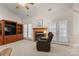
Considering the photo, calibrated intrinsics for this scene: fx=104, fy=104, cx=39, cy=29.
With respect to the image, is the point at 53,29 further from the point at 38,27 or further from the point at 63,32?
the point at 38,27

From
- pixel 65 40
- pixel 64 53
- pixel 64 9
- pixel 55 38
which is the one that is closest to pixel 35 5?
pixel 64 9

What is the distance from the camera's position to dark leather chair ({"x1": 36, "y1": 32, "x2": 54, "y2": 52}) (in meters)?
2.46

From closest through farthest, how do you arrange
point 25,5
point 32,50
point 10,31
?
point 25,5, point 32,50, point 10,31

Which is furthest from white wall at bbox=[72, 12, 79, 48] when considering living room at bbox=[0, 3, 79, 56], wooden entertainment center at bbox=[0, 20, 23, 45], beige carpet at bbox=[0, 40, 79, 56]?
wooden entertainment center at bbox=[0, 20, 23, 45]

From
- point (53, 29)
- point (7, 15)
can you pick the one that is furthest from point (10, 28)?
point (53, 29)

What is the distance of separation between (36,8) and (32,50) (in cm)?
100

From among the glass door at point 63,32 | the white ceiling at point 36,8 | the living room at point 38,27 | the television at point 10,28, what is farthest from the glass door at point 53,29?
the television at point 10,28

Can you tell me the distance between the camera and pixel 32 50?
8.00 feet

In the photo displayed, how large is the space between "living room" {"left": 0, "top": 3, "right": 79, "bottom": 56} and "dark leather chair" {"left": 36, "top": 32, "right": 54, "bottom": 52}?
0.06 m

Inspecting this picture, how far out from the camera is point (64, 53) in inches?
92.7

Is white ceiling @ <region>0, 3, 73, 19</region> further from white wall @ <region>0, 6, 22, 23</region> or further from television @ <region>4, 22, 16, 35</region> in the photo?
television @ <region>4, 22, 16, 35</region>

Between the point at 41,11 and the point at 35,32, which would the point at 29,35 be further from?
the point at 41,11

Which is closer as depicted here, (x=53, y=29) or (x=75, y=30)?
(x=75, y=30)

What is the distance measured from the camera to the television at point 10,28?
2.46 m
